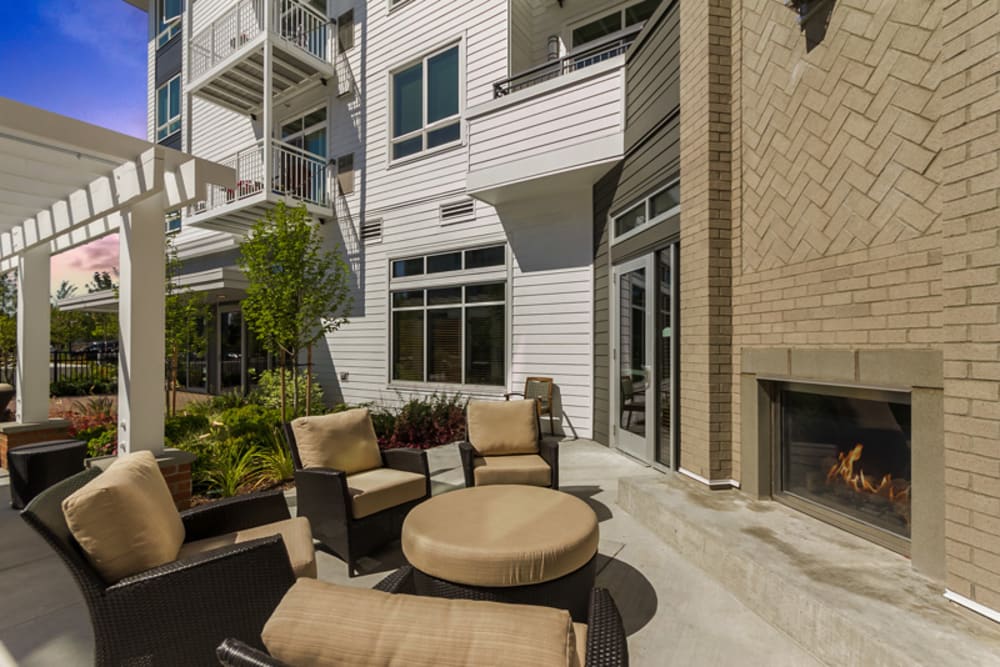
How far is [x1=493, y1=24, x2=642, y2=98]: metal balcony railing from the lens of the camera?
6.79 m

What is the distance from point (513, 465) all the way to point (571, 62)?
718cm

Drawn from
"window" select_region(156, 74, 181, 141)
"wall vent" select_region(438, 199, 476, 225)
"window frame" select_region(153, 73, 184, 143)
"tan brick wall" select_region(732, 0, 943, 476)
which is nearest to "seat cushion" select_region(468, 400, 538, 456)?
"tan brick wall" select_region(732, 0, 943, 476)

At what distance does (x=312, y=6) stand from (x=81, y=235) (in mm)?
8653

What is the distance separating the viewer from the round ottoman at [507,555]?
2.38 meters

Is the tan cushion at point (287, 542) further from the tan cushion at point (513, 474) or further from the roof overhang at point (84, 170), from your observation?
the roof overhang at point (84, 170)

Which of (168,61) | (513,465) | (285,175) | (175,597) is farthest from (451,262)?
(168,61)

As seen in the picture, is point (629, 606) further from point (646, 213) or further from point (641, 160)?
point (641, 160)

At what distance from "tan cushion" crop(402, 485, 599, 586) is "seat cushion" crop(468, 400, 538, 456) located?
1.77 metres

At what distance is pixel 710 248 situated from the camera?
4371 millimetres

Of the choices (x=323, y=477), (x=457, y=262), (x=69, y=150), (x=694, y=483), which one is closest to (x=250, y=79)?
(x=457, y=262)

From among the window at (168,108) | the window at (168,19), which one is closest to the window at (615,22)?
the window at (168,108)

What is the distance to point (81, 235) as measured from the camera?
5578 millimetres

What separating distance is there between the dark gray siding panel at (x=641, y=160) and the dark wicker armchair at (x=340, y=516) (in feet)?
12.8

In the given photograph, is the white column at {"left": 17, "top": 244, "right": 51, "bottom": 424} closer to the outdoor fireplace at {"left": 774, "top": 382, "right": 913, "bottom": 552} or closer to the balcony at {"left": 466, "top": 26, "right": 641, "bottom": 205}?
the balcony at {"left": 466, "top": 26, "right": 641, "bottom": 205}
